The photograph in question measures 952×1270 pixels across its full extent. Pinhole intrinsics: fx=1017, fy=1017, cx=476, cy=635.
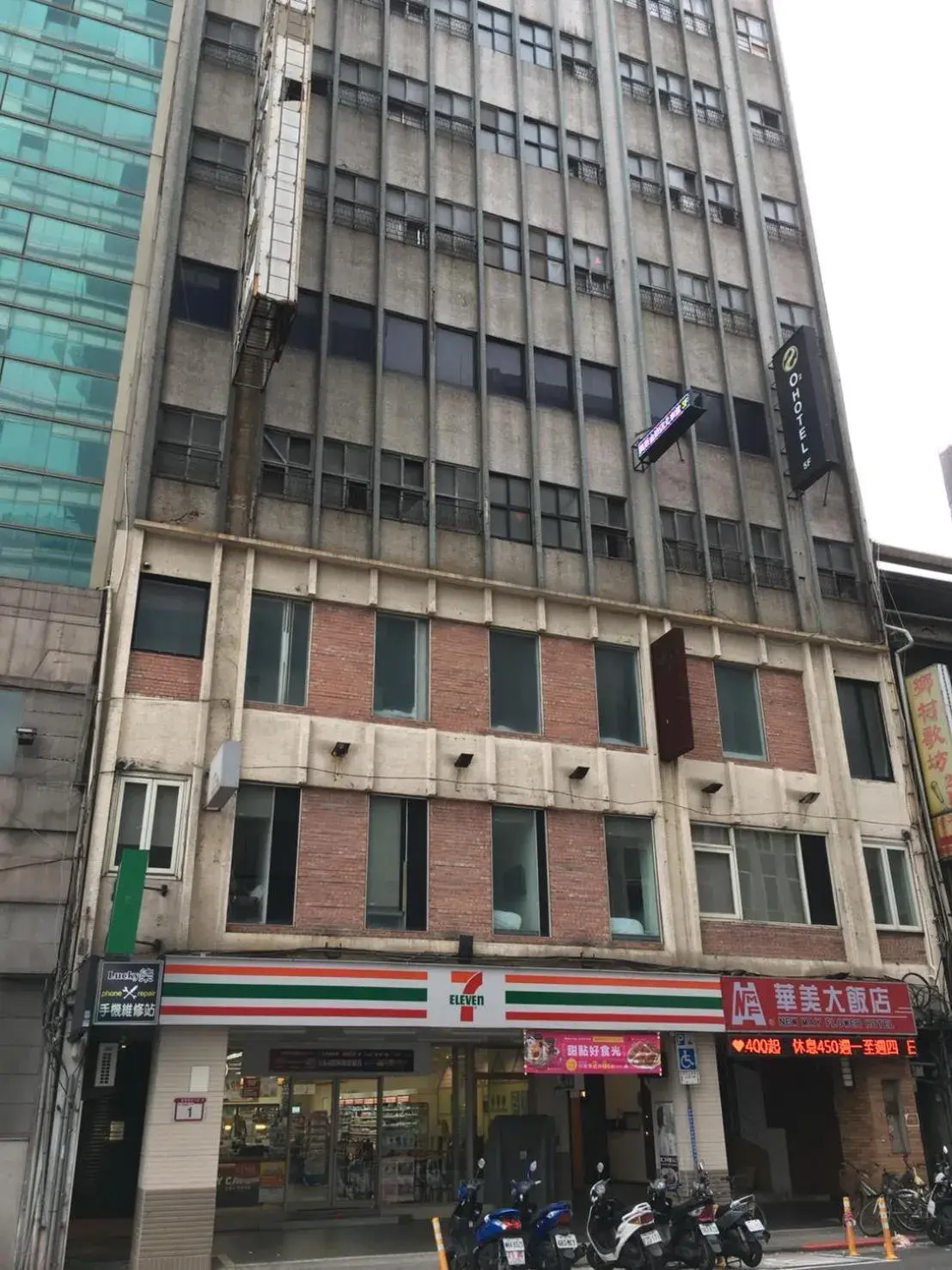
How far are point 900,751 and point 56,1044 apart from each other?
18209 millimetres

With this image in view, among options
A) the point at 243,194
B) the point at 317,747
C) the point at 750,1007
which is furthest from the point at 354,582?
the point at 750,1007

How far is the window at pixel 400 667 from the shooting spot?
1966cm

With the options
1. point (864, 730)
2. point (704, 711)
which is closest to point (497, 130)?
point (704, 711)

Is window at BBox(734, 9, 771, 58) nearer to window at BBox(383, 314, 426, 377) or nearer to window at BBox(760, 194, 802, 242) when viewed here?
window at BBox(760, 194, 802, 242)

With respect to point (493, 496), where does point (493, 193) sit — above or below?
above

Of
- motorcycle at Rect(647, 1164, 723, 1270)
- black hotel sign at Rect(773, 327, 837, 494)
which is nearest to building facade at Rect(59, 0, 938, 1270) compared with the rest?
black hotel sign at Rect(773, 327, 837, 494)

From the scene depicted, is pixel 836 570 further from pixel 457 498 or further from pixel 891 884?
pixel 457 498

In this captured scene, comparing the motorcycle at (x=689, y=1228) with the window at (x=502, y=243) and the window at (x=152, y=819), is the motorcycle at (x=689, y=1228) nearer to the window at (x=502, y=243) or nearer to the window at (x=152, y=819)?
the window at (x=152, y=819)

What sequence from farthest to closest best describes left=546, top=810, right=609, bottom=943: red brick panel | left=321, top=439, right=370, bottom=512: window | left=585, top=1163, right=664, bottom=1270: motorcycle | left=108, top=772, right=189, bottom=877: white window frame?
left=321, top=439, right=370, bottom=512: window, left=546, top=810, right=609, bottom=943: red brick panel, left=108, top=772, right=189, bottom=877: white window frame, left=585, top=1163, right=664, bottom=1270: motorcycle

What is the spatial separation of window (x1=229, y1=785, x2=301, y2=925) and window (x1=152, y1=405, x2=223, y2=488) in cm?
613

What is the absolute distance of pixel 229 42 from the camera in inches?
922

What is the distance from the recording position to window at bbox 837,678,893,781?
23.0m

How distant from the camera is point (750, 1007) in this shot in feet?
61.6

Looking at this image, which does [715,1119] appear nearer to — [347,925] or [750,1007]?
[750,1007]
